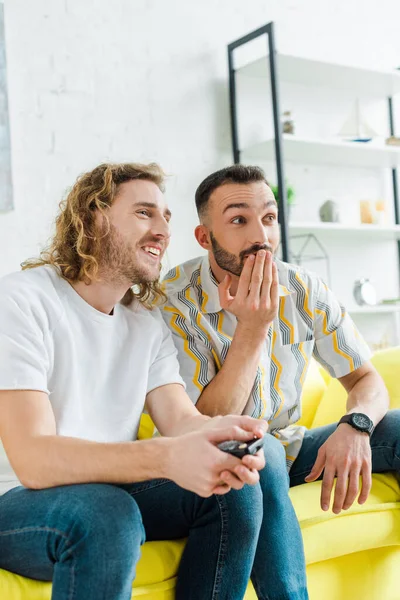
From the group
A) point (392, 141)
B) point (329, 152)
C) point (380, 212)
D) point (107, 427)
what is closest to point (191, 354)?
point (107, 427)

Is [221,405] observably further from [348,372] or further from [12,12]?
[12,12]

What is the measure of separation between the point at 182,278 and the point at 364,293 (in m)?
1.92

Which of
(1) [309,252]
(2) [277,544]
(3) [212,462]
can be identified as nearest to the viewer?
(3) [212,462]

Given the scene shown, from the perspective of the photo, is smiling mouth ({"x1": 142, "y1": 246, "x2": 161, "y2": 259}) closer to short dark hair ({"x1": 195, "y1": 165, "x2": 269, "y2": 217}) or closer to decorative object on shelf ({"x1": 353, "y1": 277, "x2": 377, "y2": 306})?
short dark hair ({"x1": 195, "y1": 165, "x2": 269, "y2": 217})

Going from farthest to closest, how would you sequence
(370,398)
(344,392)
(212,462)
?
(344,392) < (370,398) < (212,462)

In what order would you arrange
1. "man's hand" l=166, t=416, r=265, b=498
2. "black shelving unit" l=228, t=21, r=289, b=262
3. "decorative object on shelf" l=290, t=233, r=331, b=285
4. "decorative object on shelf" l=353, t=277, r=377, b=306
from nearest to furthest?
"man's hand" l=166, t=416, r=265, b=498 → "black shelving unit" l=228, t=21, r=289, b=262 → "decorative object on shelf" l=290, t=233, r=331, b=285 → "decorative object on shelf" l=353, t=277, r=377, b=306

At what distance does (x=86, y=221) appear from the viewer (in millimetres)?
1570

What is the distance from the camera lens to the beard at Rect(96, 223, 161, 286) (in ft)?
4.93

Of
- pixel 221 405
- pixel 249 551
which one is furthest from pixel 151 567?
pixel 221 405

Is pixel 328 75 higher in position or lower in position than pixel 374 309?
higher

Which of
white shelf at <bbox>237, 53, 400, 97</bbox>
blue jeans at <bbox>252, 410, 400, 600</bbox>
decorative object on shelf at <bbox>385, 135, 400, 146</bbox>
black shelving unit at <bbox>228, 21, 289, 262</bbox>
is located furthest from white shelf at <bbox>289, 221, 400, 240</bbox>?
blue jeans at <bbox>252, 410, 400, 600</bbox>

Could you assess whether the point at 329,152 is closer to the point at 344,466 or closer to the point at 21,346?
the point at 344,466

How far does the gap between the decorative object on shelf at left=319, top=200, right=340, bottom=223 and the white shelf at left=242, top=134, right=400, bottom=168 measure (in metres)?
0.23

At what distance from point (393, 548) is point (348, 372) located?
42 centimetres
